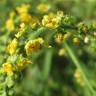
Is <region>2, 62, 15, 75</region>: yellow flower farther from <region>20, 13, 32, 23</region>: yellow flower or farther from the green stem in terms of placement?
the green stem

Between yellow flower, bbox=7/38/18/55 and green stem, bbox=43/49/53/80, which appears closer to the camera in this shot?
yellow flower, bbox=7/38/18/55

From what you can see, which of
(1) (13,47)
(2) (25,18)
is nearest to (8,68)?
(1) (13,47)

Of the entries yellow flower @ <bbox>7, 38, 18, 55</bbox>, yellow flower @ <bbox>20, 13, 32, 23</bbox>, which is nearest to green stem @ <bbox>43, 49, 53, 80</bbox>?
yellow flower @ <bbox>20, 13, 32, 23</bbox>

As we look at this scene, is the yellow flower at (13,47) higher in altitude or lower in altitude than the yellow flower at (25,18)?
lower

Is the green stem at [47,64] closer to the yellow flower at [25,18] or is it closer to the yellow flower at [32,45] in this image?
the yellow flower at [25,18]

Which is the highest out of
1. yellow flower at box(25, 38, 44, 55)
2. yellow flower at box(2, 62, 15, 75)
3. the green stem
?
the green stem

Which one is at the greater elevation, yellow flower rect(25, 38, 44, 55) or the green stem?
the green stem

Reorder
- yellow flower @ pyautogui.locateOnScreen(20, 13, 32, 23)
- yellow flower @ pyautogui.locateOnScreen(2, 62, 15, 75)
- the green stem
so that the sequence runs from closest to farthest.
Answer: yellow flower @ pyautogui.locateOnScreen(2, 62, 15, 75), yellow flower @ pyautogui.locateOnScreen(20, 13, 32, 23), the green stem

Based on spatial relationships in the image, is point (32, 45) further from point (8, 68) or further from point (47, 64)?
point (47, 64)

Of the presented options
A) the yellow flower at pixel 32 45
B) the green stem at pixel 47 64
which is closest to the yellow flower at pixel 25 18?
the green stem at pixel 47 64

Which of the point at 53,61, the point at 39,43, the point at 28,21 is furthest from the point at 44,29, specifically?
the point at 53,61

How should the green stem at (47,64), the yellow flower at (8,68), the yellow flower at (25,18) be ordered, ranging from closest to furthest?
the yellow flower at (8,68), the yellow flower at (25,18), the green stem at (47,64)

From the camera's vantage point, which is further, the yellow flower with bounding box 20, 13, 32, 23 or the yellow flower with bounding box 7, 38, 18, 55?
the yellow flower with bounding box 20, 13, 32, 23

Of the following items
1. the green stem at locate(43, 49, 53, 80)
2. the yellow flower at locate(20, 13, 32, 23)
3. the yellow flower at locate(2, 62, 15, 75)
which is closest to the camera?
the yellow flower at locate(2, 62, 15, 75)
